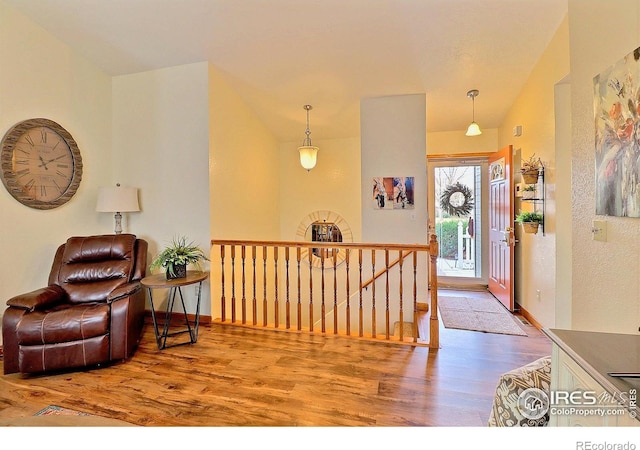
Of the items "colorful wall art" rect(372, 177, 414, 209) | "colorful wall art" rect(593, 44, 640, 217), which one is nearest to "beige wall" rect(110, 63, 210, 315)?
→ "colorful wall art" rect(372, 177, 414, 209)

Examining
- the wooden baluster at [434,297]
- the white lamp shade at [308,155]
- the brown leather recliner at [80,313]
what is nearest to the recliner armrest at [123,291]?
the brown leather recliner at [80,313]

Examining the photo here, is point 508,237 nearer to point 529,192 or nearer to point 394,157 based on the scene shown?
point 529,192

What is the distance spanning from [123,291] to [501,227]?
4523 mm

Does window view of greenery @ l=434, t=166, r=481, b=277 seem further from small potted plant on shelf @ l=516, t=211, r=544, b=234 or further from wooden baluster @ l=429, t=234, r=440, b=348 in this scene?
wooden baluster @ l=429, t=234, r=440, b=348

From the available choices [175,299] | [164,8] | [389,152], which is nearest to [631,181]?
[389,152]

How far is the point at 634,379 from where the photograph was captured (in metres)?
0.83

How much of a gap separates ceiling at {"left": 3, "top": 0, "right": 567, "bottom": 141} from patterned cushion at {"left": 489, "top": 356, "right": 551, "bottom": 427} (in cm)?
272

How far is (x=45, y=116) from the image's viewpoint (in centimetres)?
298

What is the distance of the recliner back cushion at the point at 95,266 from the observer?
8.76 ft

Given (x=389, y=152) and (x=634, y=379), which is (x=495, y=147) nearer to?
(x=389, y=152)

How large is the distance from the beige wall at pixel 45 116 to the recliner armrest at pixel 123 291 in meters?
1.09

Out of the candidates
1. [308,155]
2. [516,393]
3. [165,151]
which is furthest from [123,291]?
[516,393]

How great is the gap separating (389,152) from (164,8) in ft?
9.25

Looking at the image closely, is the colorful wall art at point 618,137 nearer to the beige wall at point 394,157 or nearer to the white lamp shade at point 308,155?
the beige wall at point 394,157
